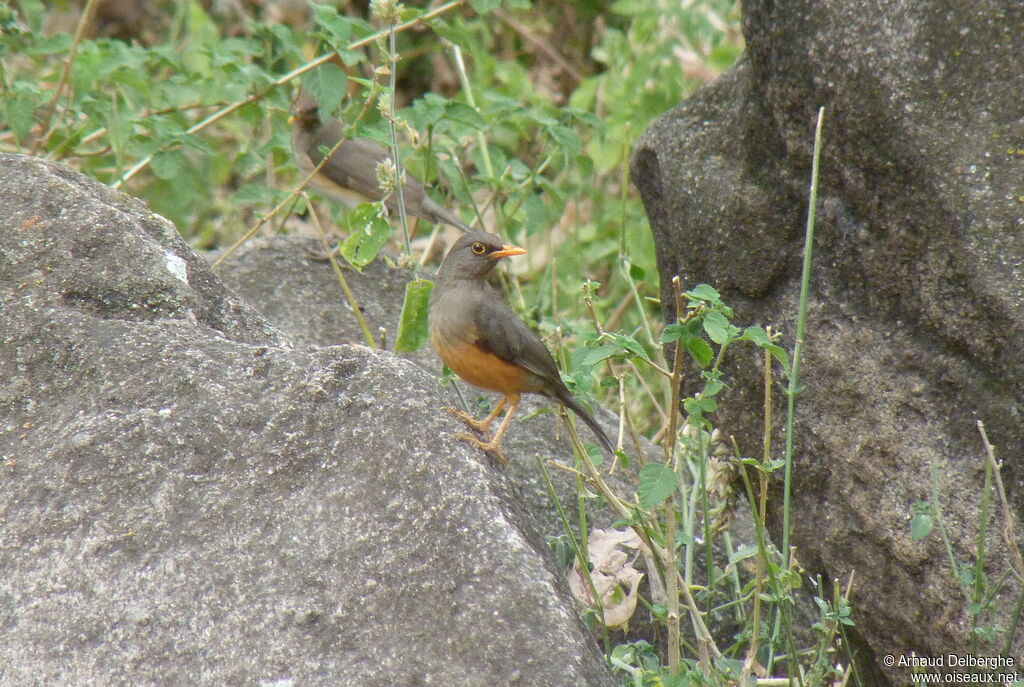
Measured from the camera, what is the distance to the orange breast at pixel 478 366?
163 inches

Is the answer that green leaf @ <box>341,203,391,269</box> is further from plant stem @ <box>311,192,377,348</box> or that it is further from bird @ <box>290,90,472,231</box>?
bird @ <box>290,90,472,231</box>

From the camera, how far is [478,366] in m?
4.14

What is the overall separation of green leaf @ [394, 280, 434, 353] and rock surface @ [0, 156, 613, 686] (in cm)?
70

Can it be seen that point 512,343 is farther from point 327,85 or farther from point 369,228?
point 327,85

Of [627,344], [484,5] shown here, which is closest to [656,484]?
[627,344]

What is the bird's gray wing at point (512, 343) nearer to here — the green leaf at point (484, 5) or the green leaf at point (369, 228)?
the green leaf at point (369, 228)

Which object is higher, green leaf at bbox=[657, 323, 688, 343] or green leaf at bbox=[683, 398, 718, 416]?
green leaf at bbox=[657, 323, 688, 343]

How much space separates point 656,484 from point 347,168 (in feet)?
15.7

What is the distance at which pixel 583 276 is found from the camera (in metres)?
7.34

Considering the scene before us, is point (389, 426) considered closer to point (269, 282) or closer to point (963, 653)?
point (963, 653)

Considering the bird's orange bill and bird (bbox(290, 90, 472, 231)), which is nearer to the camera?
the bird's orange bill

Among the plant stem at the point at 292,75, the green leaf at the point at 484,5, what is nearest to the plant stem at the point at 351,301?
the plant stem at the point at 292,75

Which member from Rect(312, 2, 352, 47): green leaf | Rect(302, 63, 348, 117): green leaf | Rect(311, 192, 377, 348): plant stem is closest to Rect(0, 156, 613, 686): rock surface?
Rect(311, 192, 377, 348): plant stem

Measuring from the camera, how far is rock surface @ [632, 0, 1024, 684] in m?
3.51
